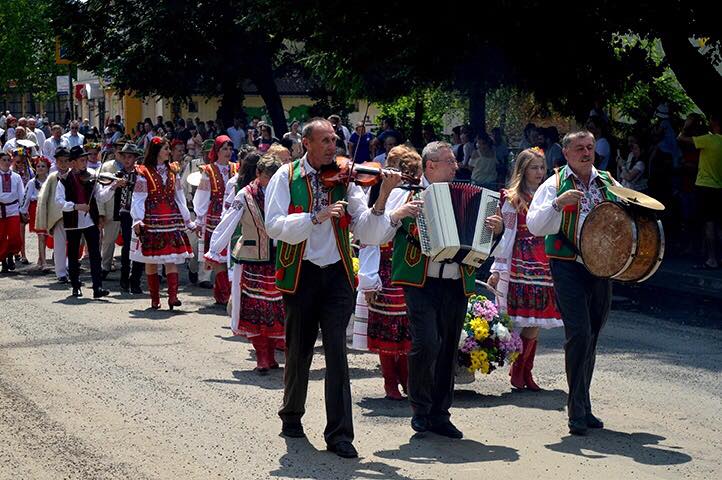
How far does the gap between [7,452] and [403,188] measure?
299cm

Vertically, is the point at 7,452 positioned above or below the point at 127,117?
below

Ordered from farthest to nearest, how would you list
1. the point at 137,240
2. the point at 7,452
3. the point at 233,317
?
1. the point at 137,240
2. the point at 233,317
3. the point at 7,452

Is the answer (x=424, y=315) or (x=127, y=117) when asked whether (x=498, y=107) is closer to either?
(x=424, y=315)

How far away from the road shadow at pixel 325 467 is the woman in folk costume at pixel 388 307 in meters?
1.67

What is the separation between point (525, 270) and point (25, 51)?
70.5m

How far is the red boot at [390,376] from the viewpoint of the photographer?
945cm

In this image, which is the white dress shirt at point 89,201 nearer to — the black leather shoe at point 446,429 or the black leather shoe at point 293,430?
the black leather shoe at point 293,430

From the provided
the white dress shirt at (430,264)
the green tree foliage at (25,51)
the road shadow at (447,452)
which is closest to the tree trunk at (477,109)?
the white dress shirt at (430,264)

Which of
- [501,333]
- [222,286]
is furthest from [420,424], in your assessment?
[222,286]

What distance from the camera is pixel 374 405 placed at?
9.25 metres

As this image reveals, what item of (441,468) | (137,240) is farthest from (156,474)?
(137,240)

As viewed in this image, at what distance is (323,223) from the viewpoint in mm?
7805

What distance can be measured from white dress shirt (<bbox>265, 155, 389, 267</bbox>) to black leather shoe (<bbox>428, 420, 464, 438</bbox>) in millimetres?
1318

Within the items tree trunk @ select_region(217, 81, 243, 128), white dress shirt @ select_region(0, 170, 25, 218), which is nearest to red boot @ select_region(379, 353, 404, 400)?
white dress shirt @ select_region(0, 170, 25, 218)
